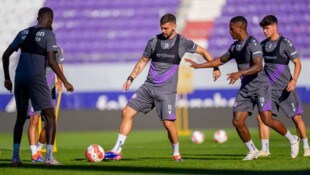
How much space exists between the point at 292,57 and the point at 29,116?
4.14m

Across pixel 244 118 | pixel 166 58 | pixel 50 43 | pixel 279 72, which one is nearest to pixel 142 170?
pixel 50 43

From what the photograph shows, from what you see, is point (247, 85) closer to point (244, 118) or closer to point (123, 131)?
point (244, 118)

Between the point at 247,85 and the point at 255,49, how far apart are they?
26.1 inches

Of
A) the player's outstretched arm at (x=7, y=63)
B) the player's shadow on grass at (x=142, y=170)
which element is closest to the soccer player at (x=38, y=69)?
the player's outstretched arm at (x=7, y=63)

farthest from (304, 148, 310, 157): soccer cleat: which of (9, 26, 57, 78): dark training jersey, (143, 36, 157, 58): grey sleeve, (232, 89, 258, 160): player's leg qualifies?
(9, 26, 57, 78): dark training jersey

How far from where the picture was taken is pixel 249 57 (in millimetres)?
11930

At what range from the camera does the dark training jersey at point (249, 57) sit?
38.9 feet

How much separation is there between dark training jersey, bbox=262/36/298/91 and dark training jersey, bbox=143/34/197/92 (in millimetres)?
1405

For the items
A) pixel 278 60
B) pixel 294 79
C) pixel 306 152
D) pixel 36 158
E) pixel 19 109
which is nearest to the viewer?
pixel 19 109

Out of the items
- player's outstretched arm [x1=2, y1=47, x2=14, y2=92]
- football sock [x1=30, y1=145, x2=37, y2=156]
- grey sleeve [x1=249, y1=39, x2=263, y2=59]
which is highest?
grey sleeve [x1=249, y1=39, x2=263, y2=59]

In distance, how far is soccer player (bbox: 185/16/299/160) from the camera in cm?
1190

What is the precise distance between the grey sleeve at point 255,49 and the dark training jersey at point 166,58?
2.69 ft

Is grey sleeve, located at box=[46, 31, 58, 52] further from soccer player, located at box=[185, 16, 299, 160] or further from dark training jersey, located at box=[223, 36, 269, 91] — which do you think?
dark training jersey, located at box=[223, 36, 269, 91]

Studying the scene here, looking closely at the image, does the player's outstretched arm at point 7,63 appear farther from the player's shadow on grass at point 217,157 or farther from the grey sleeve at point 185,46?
the player's shadow on grass at point 217,157
